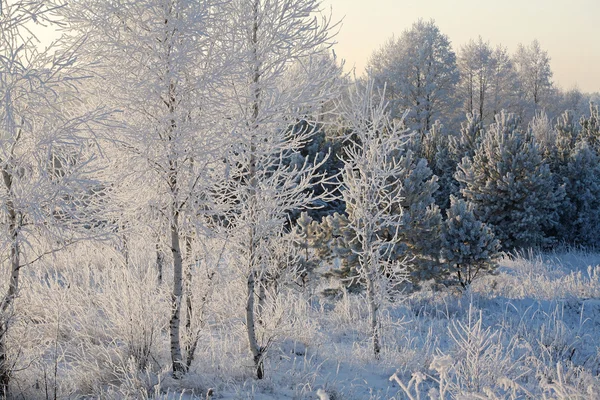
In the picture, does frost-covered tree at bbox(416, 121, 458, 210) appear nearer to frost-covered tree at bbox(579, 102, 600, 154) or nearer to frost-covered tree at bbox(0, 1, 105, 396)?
frost-covered tree at bbox(579, 102, 600, 154)

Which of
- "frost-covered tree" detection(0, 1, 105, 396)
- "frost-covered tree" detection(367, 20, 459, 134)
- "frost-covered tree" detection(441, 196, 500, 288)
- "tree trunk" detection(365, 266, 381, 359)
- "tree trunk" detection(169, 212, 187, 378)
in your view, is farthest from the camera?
"frost-covered tree" detection(367, 20, 459, 134)

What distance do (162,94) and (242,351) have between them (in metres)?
3.11

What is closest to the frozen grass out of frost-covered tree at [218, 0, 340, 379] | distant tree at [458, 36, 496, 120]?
frost-covered tree at [218, 0, 340, 379]

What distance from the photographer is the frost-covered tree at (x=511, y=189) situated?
15.0 metres

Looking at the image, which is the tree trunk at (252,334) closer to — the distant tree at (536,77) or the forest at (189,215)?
the forest at (189,215)

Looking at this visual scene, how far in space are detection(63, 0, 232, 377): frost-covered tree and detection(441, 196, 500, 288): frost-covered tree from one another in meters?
6.92

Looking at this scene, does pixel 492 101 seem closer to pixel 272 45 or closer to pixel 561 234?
pixel 561 234

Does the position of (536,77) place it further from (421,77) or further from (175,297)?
(175,297)

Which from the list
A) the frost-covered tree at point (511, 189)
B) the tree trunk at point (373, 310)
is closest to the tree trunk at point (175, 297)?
the tree trunk at point (373, 310)

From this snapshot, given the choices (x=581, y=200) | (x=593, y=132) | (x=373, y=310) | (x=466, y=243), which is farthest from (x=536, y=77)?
(x=373, y=310)

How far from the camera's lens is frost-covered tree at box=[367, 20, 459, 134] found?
1246 inches

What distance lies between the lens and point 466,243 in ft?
34.1

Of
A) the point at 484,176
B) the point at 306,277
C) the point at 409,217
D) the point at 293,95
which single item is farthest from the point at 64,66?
the point at 484,176

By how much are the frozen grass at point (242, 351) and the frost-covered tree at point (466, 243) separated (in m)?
2.20
